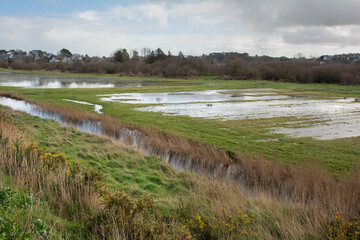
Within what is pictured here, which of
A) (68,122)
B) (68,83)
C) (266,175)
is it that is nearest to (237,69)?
(68,83)

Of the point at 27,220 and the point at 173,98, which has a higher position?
the point at 173,98

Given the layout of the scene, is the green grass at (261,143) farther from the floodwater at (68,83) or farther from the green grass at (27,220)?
the floodwater at (68,83)

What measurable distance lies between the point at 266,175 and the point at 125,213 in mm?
6899

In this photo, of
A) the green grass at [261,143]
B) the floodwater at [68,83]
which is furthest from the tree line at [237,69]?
the green grass at [261,143]

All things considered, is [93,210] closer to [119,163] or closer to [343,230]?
[343,230]

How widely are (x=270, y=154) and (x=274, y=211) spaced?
652 centimetres

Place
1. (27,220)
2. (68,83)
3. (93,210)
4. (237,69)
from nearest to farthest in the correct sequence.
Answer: (27,220) → (93,210) → (68,83) → (237,69)

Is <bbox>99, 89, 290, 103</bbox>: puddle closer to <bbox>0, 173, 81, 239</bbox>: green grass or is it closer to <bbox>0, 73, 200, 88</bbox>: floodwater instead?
<bbox>0, 73, 200, 88</bbox>: floodwater

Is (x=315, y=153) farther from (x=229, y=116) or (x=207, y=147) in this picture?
(x=229, y=116)

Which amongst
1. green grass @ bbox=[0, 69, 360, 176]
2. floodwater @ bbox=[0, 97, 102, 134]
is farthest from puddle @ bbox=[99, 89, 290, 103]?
green grass @ bbox=[0, 69, 360, 176]

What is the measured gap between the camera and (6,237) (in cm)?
437

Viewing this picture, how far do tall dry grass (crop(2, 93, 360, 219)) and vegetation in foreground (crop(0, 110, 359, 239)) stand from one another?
1.19m

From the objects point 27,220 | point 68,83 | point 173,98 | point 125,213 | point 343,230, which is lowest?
point 343,230

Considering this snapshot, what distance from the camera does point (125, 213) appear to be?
5910 mm
